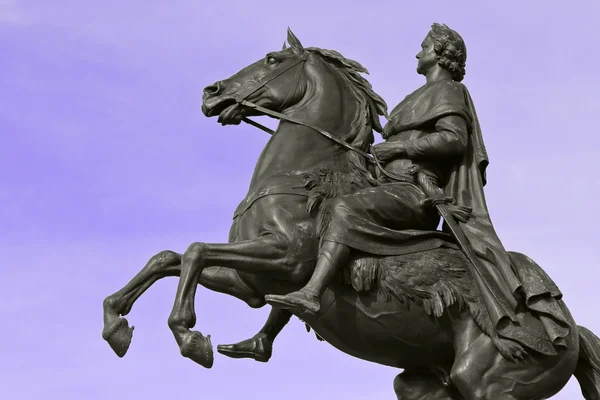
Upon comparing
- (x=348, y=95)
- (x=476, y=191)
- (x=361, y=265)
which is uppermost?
(x=348, y=95)

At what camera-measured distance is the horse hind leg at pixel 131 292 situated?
10766 millimetres

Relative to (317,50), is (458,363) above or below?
below

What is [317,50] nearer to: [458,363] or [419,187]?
[419,187]

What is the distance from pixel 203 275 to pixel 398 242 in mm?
1631

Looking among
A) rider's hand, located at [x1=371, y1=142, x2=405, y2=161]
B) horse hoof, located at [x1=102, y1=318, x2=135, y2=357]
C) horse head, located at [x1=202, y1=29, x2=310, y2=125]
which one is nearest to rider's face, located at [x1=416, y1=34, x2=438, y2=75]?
rider's hand, located at [x1=371, y1=142, x2=405, y2=161]

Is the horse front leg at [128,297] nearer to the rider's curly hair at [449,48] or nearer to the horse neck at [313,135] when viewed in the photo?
the horse neck at [313,135]

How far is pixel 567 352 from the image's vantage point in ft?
36.3

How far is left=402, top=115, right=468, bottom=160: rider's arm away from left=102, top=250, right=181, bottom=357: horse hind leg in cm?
215

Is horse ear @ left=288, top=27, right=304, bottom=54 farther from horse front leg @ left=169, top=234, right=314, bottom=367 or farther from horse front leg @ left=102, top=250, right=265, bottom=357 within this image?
horse front leg @ left=102, top=250, right=265, bottom=357

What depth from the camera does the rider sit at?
10.8m

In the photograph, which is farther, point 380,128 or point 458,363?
point 380,128

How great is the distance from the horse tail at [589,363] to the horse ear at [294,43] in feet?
10.9

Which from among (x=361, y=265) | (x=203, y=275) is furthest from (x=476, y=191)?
(x=203, y=275)

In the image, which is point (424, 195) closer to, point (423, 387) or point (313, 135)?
Answer: point (313, 135)
